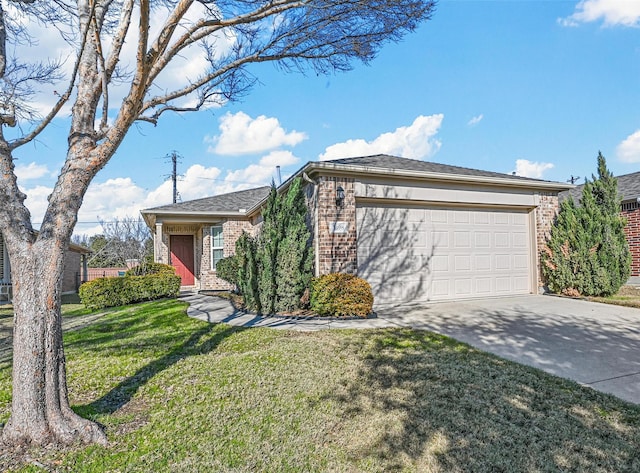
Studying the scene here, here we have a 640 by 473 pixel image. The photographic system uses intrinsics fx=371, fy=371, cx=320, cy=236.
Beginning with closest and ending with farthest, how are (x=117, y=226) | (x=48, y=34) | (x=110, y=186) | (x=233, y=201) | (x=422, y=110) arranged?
(x=48, y=34) < (x=422, y=110) < (x=233, y=201) < (x=117, y=226) < (x=110, y=186)

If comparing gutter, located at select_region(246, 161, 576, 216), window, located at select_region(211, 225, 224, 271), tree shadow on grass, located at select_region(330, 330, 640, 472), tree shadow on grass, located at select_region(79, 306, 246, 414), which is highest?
gutter, located at select_region(246, 161, 576, 216)

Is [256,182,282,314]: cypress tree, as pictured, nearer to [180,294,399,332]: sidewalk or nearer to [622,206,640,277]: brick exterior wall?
[180,294,399,332]: sidewalk

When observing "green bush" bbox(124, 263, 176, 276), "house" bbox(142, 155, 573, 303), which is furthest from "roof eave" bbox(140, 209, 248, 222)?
"house" bbox(142, 155, 573, 303)

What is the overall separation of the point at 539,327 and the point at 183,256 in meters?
14.6

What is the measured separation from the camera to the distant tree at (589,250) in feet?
29.1

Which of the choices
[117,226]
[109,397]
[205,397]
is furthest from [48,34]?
[117,226]

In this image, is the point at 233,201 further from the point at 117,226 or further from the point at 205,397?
the point at 117,226

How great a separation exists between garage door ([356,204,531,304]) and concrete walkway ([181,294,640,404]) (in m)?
0.63

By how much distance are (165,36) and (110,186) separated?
33350mm

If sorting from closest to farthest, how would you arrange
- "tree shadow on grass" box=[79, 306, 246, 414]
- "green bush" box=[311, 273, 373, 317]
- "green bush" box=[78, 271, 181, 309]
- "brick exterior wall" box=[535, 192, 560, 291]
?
"tree shadow on grass" box=[79, 306, 246, 414] → "green bush" box=[311, 273, 373, 317] → "brick exterior wall" box=[535, 192, 560, 291] → "green bush" box=[78, 271, 181, 309]

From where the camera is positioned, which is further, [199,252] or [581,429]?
[199,252]

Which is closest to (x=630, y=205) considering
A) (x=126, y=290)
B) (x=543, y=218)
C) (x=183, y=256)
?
(x=543, y=218)

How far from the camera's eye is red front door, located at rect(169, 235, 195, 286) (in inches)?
654

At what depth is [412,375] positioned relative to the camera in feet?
12.4
